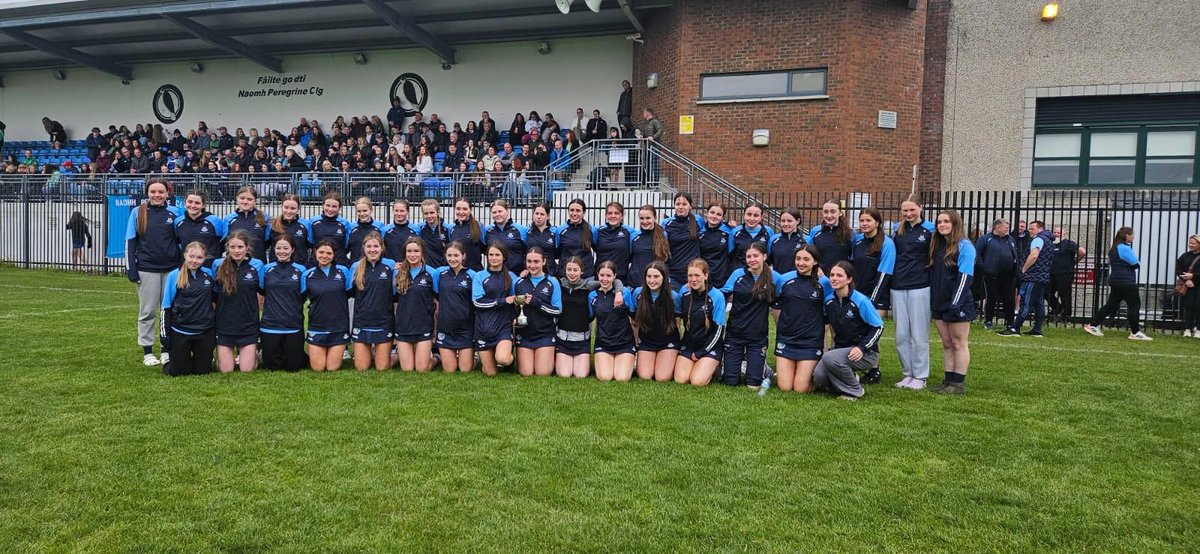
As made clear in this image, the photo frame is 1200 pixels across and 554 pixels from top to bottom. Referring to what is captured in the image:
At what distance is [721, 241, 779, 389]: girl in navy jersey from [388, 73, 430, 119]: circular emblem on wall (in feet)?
59.2

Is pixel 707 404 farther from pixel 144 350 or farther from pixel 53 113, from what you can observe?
pixel 53 113

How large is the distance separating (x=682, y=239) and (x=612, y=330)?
5.43 feet

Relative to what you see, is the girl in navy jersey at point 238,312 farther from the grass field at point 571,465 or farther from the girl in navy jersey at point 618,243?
the girl in navy jersey at point 618,243

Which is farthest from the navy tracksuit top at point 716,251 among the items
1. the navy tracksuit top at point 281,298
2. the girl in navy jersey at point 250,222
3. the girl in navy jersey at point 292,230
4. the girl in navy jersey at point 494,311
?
the girl in navy jersey at point 250,222

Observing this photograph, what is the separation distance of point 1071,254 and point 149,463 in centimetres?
1296

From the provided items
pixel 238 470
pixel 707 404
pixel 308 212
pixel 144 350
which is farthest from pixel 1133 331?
pixel 308 212

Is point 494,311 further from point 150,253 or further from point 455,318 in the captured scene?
point 150,253

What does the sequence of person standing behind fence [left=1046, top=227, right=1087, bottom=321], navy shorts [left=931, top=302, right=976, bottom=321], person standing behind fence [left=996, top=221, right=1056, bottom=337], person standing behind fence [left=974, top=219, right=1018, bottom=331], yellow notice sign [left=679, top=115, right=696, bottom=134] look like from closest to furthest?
navy shorts [left=931, top=302, right=976, bottom=321], person standing behind fence [left=974, top=219, right=1018, bottom=331], person standing behind fence [left=996, top=221, right=1056, bottom=337], person standing behind fence [left=1046, top=227, right=1087, bottom=321], yellow notice sign [left=679, top=115, right=696, bottom=134]

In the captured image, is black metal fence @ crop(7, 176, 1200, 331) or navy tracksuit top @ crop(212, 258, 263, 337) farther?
black metal fence @ crop(7, 176, 1200, 331)

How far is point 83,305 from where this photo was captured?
12953 mm

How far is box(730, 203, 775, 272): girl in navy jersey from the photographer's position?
8.41 m

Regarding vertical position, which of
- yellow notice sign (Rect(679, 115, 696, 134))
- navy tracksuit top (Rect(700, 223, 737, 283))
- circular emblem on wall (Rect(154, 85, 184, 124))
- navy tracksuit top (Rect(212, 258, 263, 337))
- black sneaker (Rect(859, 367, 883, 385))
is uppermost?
circular emblem on wall (Rect(154, 85, 184, 124))

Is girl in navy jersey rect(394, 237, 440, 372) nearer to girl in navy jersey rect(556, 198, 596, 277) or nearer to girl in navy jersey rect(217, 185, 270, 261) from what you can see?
girl in navy jersey rect(556, 198, 596, 277)

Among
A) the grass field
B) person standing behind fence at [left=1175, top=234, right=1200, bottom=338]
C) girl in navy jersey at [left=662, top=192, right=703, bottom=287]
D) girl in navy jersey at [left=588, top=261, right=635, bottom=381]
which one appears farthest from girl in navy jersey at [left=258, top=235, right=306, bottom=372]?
person standing behind fence at [left=1175, top=234, right=1200, bottom=338]
